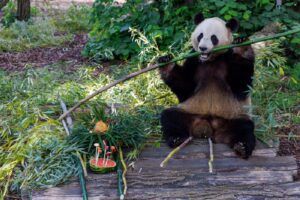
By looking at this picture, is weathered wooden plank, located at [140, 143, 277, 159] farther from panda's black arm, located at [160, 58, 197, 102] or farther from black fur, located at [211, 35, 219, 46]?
black fur, located at [211, 35, 219, 46]

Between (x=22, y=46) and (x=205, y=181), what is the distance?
612 cm

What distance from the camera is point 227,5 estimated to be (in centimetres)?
636

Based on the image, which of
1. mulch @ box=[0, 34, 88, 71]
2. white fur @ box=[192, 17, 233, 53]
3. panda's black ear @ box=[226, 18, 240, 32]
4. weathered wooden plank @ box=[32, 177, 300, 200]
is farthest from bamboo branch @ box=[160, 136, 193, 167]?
mulch @ box=[0, 34, 88, 71]

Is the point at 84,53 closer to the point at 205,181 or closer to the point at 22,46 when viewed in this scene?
the point at 22,46

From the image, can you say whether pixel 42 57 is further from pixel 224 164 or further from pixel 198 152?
pixel 224 164

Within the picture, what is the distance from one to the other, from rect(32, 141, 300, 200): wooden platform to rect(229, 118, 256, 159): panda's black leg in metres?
0.09

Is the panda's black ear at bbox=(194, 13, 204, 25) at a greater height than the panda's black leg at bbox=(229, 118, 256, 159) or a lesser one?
greater

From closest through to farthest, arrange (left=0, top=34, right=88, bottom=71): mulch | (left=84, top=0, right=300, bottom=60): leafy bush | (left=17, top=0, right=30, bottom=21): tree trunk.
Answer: (left=84, top=0, right=300, bottom=60): leafy bush < (left=0, top=34, right=88, bottom=71): mulch < (left=17, top=0, right=30, bottom=21): tree trunk

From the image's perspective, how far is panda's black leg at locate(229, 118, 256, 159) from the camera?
410cm

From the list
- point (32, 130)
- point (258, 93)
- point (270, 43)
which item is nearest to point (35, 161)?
point (32, 130)

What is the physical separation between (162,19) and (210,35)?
346 centimetres

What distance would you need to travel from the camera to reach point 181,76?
14.9ft

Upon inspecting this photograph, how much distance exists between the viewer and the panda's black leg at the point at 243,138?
13.4 feet

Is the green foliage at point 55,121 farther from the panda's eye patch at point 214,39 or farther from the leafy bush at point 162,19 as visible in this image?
the panda's eye patch at point 214,39
